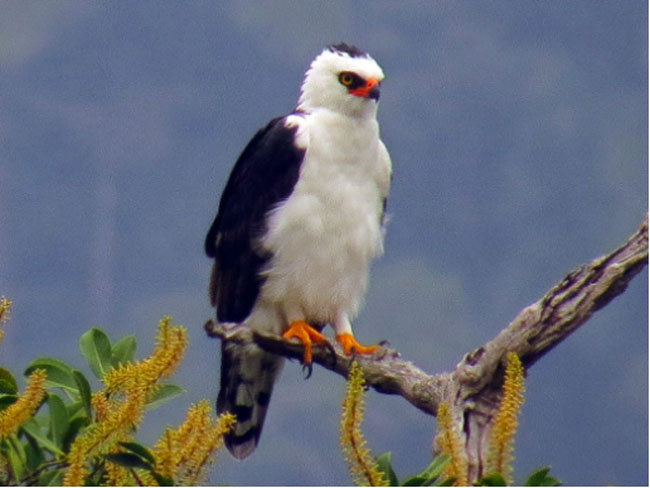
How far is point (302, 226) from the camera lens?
5.31 m

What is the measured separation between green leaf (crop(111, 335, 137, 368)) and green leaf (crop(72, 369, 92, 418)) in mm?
307

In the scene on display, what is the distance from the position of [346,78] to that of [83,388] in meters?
2.48

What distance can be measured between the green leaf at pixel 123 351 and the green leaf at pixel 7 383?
0.31 meters

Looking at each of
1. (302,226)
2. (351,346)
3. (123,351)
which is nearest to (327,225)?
(302,226)

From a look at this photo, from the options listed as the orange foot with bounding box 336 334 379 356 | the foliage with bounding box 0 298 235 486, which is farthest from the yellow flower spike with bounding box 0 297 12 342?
the orange foot with bounding box 336 334 379 356

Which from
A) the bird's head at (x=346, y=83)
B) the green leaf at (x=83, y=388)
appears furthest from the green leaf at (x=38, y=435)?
the bird's head at (x=346, y=83)

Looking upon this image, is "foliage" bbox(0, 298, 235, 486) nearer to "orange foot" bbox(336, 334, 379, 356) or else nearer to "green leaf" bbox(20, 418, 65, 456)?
"green leaf" bbox(20, 418, 65, 456)

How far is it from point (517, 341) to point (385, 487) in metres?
1.49

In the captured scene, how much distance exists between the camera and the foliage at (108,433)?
285cm

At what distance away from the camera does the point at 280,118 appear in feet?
18.4

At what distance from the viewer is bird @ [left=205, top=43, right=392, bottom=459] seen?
5.34 metres

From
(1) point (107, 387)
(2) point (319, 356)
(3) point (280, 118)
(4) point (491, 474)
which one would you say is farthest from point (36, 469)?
(3) point (280, 118)

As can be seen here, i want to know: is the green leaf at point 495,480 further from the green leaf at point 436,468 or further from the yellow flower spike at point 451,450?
the green leaf at point 436,468

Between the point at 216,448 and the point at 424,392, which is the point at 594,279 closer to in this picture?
the point at 424,392
